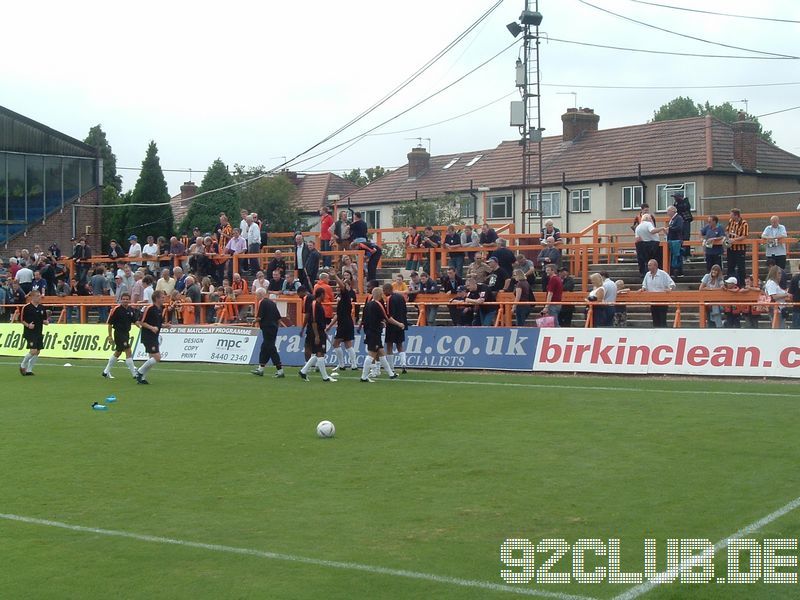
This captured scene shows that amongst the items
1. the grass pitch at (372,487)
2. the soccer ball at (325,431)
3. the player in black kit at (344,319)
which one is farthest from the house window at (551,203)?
the soccer ball at (325,431)

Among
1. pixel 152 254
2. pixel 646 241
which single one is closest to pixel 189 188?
pixel 152 254

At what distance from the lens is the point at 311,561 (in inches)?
298

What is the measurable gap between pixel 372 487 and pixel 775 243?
54.2ft

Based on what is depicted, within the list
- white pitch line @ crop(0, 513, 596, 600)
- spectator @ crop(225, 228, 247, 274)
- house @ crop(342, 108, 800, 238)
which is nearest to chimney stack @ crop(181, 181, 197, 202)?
house @ crop(342, 108, 800, 238)

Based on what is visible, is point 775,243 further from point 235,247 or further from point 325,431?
point 235,247

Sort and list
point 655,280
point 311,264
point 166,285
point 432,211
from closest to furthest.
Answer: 1. point 655,280
2. point 311,264
3. point 166,285
4. point 432,211

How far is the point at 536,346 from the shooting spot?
875 inches

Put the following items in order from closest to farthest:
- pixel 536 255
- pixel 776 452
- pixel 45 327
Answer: pixel 776 452 → pixel 536 255 → pixel 45 327

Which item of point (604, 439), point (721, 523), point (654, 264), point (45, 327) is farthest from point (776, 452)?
point (45, 327)

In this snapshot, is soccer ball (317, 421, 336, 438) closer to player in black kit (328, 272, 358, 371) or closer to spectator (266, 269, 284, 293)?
player in black kit (328, 272, 358, 371)

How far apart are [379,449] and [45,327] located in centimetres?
2170

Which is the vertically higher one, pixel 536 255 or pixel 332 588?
pixel 536 255

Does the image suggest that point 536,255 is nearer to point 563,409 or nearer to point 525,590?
point 563,409

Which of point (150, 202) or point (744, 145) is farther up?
point (744, 145)
